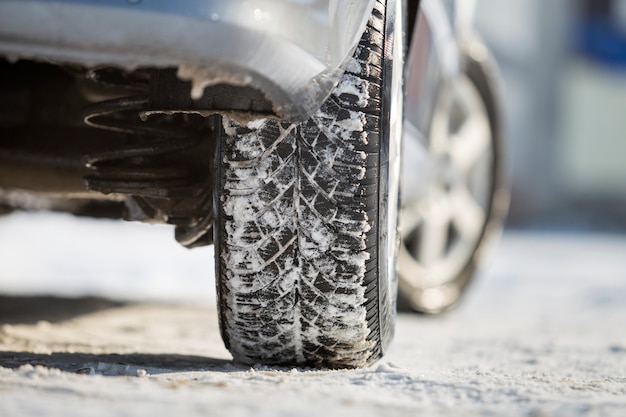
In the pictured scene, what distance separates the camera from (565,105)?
43.9 feet

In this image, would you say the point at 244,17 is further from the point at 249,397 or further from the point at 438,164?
the point at 438,164

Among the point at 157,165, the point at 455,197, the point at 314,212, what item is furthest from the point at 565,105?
the point at 314,212

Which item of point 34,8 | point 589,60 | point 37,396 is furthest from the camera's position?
point 589,60

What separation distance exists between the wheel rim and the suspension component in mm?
922

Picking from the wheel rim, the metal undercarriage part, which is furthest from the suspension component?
the wheel rim

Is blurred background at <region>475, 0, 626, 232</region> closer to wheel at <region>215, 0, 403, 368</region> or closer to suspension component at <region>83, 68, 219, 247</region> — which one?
suspension component at <region>83, 68, 219, 247</region>

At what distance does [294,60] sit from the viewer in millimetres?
1267

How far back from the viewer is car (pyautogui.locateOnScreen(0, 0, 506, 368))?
1189mm

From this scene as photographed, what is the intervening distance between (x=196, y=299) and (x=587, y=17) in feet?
39.8

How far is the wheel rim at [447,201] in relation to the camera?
9.18ft

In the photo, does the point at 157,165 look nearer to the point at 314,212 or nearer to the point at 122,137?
the point at 122,137

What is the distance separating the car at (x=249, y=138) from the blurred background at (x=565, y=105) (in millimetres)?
9904

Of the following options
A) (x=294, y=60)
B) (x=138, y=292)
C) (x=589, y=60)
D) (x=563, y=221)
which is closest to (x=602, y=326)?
(x=138, y=292)

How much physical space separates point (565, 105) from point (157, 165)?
497 inches
